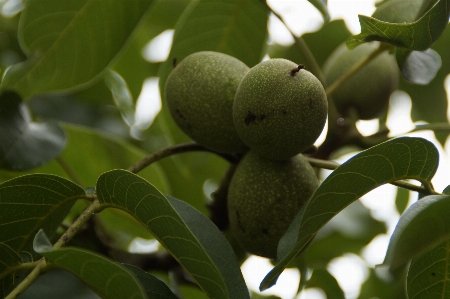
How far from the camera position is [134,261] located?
1.34 metres

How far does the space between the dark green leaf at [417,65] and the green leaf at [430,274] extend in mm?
368

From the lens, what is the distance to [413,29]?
36.9 inches

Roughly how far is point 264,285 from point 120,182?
0.86ft

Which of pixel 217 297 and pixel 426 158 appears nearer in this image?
pixel 217 297

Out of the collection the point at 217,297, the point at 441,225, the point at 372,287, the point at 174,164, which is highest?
the point at 441,225

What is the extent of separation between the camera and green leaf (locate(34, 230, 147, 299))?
28.1 inches

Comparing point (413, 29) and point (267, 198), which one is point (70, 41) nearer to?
point (267, 198)

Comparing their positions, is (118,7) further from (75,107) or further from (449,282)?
(449,282)

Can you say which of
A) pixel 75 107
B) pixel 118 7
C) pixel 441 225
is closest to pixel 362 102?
pixel 118 7

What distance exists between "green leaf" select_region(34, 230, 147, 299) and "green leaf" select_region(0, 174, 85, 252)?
0.62ft

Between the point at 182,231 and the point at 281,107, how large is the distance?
0.32m

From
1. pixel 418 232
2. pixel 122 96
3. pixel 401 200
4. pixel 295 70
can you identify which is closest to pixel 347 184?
pixel 418 232

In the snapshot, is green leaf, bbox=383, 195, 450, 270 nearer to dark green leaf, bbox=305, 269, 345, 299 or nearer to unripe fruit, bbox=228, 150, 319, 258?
unripe fruit, bbox=228, 150, 319, 258

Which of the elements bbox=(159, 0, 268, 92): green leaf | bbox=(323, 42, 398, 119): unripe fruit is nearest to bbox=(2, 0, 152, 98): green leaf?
bbox=(159, 0, 268, 92): green leaf
